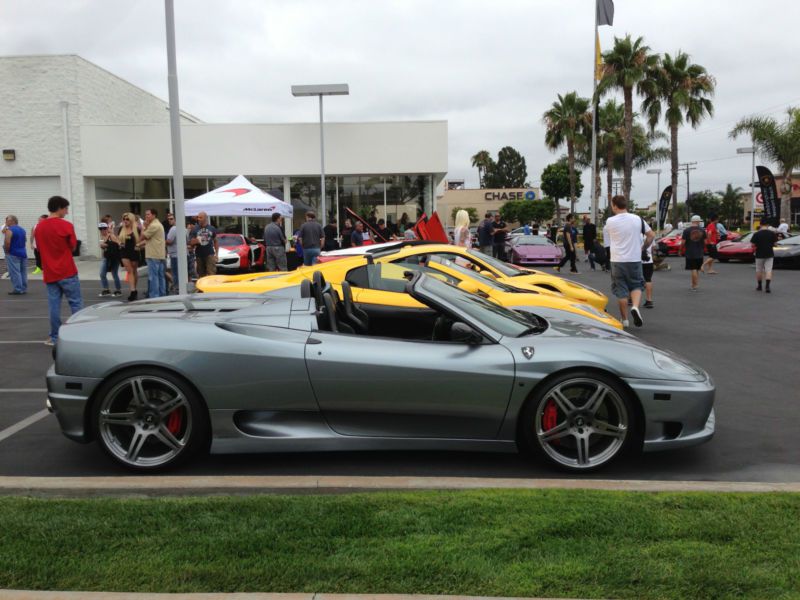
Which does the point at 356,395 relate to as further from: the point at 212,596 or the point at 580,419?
the point at 212,596

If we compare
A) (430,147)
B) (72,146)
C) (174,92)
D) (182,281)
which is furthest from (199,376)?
(72,146)

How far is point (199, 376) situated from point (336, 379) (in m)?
0.81

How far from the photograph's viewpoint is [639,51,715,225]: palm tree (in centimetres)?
3872

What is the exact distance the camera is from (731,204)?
101312 mm

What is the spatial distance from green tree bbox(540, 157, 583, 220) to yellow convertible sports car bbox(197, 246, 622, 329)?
6171 cm

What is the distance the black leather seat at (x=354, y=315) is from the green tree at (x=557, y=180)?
6523 cm

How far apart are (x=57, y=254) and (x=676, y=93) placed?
124 ft

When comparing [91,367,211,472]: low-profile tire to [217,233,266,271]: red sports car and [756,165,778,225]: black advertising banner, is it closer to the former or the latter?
[217,233,266,271]: red sports car

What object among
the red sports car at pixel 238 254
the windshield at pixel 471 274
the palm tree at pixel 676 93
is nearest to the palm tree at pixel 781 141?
the palm tree at pixel 676 93

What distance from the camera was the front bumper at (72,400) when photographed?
4.18 metres

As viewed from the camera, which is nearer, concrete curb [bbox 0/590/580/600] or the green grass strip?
concrete curb [bbox 0/590/580/600]

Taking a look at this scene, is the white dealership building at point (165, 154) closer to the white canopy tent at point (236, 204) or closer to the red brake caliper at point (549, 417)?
the white canopy tent at point (236, 204)

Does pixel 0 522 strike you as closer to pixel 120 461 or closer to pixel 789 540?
pixel 120 461

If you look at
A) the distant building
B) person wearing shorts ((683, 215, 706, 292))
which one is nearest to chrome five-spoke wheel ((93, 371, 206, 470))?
person wearing shorts ((683, 215, 706, 292))
